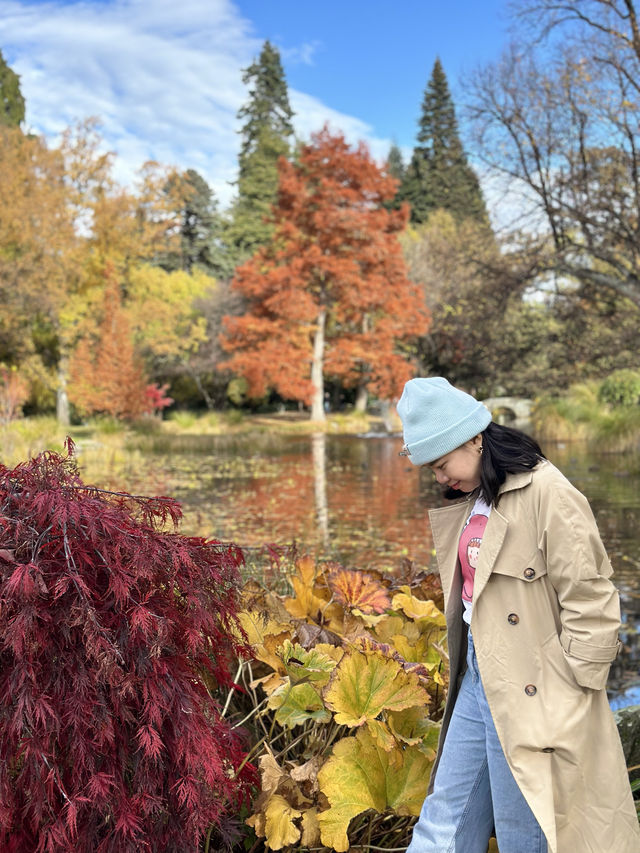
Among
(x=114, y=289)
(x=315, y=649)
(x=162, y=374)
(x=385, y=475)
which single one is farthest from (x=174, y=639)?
(x=162, y=374)

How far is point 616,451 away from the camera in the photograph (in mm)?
15992

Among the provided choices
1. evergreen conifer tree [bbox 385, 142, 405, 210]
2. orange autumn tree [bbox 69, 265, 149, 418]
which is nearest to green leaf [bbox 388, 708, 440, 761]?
orange autumn tree [bbox 69, 265, 149, 418]

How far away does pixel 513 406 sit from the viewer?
81.9 feet

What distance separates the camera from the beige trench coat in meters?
1.60

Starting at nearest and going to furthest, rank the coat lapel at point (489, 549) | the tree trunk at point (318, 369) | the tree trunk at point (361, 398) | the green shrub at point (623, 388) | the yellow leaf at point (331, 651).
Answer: the coat lapel at point (489, 549), the yellow leaf at point (331, 651), the green shrub at point (623, 388), the tree trunk at point (318, 369), the tree trunk at point (361, 398)

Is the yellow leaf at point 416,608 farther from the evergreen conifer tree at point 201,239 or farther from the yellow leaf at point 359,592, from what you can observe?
the evergreen conifer tree at point 201,239

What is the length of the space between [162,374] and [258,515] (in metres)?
23.6

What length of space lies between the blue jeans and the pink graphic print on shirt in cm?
13

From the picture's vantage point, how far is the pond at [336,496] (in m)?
6.70

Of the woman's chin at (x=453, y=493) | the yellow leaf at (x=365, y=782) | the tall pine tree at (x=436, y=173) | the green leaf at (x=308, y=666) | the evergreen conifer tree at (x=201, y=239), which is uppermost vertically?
the tall pine tree at (x=436, y=173)

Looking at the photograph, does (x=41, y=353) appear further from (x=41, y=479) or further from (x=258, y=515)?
(x=41, y=479)

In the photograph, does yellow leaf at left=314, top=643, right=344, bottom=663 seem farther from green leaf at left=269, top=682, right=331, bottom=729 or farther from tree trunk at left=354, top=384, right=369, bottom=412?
tree trunk at left=354, top=384, right=369, bottom=412

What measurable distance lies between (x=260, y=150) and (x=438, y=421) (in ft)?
151

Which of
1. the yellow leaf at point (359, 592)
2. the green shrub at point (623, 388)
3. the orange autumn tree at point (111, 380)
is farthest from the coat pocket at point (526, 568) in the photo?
the orange autumn tree at point (111, 380)
